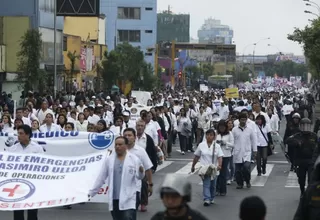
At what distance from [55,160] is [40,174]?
392 millimetres

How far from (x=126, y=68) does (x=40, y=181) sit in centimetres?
5233

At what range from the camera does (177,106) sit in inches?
1378

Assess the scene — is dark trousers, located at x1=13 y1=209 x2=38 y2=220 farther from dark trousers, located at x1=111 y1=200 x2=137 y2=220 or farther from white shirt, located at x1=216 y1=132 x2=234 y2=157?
white shirt, located at x1=216 y1=132 x2=234 y2=157

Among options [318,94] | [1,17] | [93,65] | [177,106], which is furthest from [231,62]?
[177,106]

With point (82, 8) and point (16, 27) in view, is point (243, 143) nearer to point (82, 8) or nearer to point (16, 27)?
point (82, 8)

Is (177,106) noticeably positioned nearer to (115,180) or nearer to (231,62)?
(115,180)

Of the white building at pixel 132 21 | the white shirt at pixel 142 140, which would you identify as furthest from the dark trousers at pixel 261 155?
the white building at pixel 132 21

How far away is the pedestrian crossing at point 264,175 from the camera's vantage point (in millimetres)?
21188

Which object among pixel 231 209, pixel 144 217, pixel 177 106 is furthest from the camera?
pixel 177 106

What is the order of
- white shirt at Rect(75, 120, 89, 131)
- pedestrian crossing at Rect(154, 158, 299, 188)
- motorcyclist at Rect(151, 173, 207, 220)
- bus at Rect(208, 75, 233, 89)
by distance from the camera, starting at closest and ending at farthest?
motorcyclist at Rect(151, 173, 207, 220), pedestrian crossing at Rect(154, 158, 299, 188), white shirt at Rect(75, 120, 89, 131), bus at Rect(208, 75, 233, 89)

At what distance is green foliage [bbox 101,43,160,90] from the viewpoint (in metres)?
62.9

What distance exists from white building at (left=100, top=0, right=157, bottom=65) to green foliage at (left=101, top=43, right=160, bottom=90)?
119 ft

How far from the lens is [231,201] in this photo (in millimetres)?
17703

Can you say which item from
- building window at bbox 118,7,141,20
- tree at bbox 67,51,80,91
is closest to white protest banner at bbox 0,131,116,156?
tree at bbox 67,51,80,91
